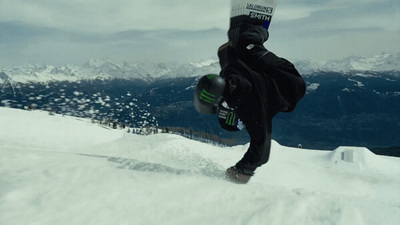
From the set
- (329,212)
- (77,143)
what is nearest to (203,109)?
(329,212)

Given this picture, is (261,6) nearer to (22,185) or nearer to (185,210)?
(185,210)

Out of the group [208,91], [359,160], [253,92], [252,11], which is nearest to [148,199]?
[208,91]

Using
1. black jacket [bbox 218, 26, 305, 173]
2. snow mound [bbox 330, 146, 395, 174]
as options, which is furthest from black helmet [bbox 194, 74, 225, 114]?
snow mound [bbox 330, 146, 395, 174]

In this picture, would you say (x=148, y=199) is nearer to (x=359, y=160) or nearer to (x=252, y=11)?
(x=252, y=11)

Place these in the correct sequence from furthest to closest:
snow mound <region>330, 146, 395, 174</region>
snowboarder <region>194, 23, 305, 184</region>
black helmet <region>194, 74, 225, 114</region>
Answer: snow mound <region>330, 146, 395, 174</region>
snowboarder <region>194, 23, 305, 184</region>
black helmet <region>194, 74, 225, 114</region>

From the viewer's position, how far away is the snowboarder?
441 centimetres

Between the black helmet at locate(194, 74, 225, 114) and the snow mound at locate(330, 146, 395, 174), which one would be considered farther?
the snow mound at locate(330, 146, 395, 174)

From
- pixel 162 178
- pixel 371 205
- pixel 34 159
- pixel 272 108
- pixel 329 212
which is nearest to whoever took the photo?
pixel 329 212

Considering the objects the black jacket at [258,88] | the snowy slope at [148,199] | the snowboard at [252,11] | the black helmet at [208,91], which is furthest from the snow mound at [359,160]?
the black helmet at [208,91]

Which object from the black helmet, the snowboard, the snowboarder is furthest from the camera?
the snowboard

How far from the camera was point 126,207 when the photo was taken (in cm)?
279

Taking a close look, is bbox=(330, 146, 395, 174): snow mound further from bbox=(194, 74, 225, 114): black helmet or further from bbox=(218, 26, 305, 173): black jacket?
bbox=(194, 74, 225, 114): black helmet

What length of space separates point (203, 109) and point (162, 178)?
117 centimetres

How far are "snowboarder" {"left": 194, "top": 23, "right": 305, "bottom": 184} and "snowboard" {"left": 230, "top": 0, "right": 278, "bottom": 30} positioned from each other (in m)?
0.10
